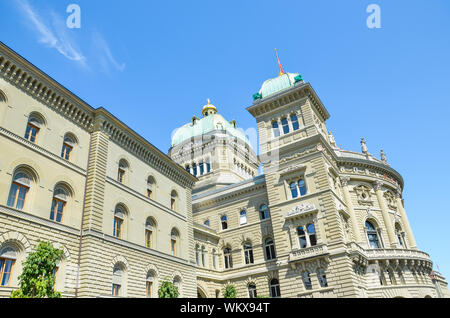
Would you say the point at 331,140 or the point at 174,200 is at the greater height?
the point at 331,140

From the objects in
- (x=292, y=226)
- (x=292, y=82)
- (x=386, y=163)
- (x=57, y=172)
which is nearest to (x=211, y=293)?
(x=292, y=226)

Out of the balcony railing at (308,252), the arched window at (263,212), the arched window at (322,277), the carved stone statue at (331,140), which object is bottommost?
the arched window at (322,277)

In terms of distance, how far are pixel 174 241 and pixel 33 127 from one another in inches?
593

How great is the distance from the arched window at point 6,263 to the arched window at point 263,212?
27.7 meters

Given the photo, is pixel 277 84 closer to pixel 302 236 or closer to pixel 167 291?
pixel 302 236

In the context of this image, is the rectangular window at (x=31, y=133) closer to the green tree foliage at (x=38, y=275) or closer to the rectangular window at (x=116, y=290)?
the green tree foliage at (x=38, y=275)

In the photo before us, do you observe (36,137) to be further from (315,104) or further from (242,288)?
(315,104)

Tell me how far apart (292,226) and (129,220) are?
17075 millimetres

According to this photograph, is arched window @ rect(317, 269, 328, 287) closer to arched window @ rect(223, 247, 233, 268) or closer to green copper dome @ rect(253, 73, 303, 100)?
arched window @ rect(223, 247, 233, 268)

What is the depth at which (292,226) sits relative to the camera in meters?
35.7

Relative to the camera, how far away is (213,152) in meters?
61.2

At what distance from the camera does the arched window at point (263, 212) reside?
1618 inches

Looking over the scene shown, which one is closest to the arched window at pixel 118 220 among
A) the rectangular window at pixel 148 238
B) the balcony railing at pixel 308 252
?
the rectangular window at pixel 148 238

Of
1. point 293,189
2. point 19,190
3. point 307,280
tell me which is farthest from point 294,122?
point 19,190
